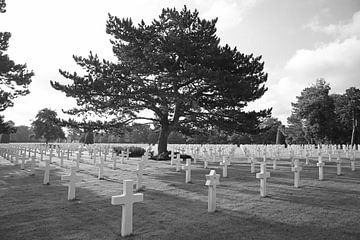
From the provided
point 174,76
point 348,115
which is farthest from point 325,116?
point 174,76

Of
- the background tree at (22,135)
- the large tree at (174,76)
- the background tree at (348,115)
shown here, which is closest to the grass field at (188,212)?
the large tree at (174,76)

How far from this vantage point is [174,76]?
44.9 ft

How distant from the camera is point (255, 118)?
598 inches

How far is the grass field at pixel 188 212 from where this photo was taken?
3.91m

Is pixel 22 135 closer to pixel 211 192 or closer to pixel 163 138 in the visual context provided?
pixel 163 138

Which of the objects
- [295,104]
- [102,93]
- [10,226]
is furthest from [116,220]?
[295,104]

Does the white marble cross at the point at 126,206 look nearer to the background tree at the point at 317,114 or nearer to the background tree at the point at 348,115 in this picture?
the background tree at the point at 317,114

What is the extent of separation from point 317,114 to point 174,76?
86.5ft

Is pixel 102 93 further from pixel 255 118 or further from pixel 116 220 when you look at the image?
pixel 116 220

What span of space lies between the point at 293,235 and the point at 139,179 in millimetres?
4260

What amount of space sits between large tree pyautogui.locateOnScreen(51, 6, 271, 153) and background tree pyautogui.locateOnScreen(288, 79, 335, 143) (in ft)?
71.3

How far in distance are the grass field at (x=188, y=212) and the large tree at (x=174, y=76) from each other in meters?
6.78

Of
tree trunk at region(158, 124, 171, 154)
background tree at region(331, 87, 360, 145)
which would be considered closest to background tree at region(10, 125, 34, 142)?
tree trunk at region(158, 124, 171, 154)

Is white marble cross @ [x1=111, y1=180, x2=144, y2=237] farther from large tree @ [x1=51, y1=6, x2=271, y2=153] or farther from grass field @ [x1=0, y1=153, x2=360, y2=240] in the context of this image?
large tree @ [x1=51, y1=6, x2=271, y2=153]
